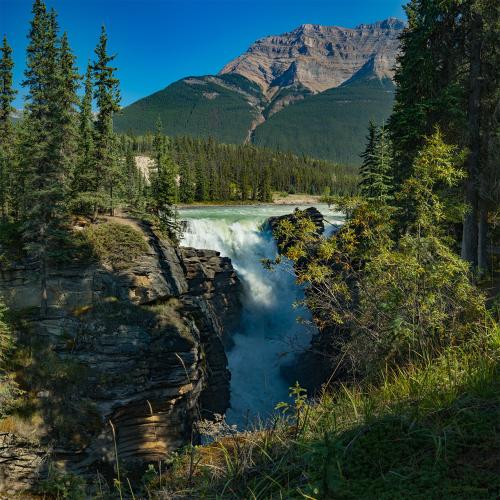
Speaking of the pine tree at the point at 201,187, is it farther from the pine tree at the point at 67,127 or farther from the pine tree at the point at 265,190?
the pine tree at the point at 67,127

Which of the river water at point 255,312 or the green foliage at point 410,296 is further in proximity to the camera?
the river water at point 255,312

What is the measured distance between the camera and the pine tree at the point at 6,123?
33.6 meters

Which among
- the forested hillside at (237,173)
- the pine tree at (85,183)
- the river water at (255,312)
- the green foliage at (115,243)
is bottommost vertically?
the river water at (255,312)

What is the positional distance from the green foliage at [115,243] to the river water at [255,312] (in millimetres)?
8752

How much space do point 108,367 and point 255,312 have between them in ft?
60.3

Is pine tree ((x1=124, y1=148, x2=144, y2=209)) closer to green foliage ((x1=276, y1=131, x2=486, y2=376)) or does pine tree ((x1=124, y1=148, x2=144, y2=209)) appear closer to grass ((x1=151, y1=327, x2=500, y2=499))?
green foliage ((x1=276, y1=131, x2=486, y2=376))

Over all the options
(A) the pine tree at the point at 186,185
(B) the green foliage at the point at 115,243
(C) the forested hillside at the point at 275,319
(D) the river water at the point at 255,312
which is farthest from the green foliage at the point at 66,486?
(A) the pine tree at the point at 186,185

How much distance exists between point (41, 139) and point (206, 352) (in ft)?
49.7

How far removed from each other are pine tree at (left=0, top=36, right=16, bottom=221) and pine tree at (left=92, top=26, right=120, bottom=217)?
10.7 m

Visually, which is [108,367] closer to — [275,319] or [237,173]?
[275,319]

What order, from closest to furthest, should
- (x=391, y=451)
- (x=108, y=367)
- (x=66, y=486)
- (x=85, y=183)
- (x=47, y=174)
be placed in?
1. (x=391, y=451)
2. (x=66, y=486)
3. (x=108, y=367)
4. (x=47, y=174)
5. (x=85, y=183)

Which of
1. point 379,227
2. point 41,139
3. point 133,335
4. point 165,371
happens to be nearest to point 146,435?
point 165,371

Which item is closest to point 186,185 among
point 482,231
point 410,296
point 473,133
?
point 482,231

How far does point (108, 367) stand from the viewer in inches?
730
